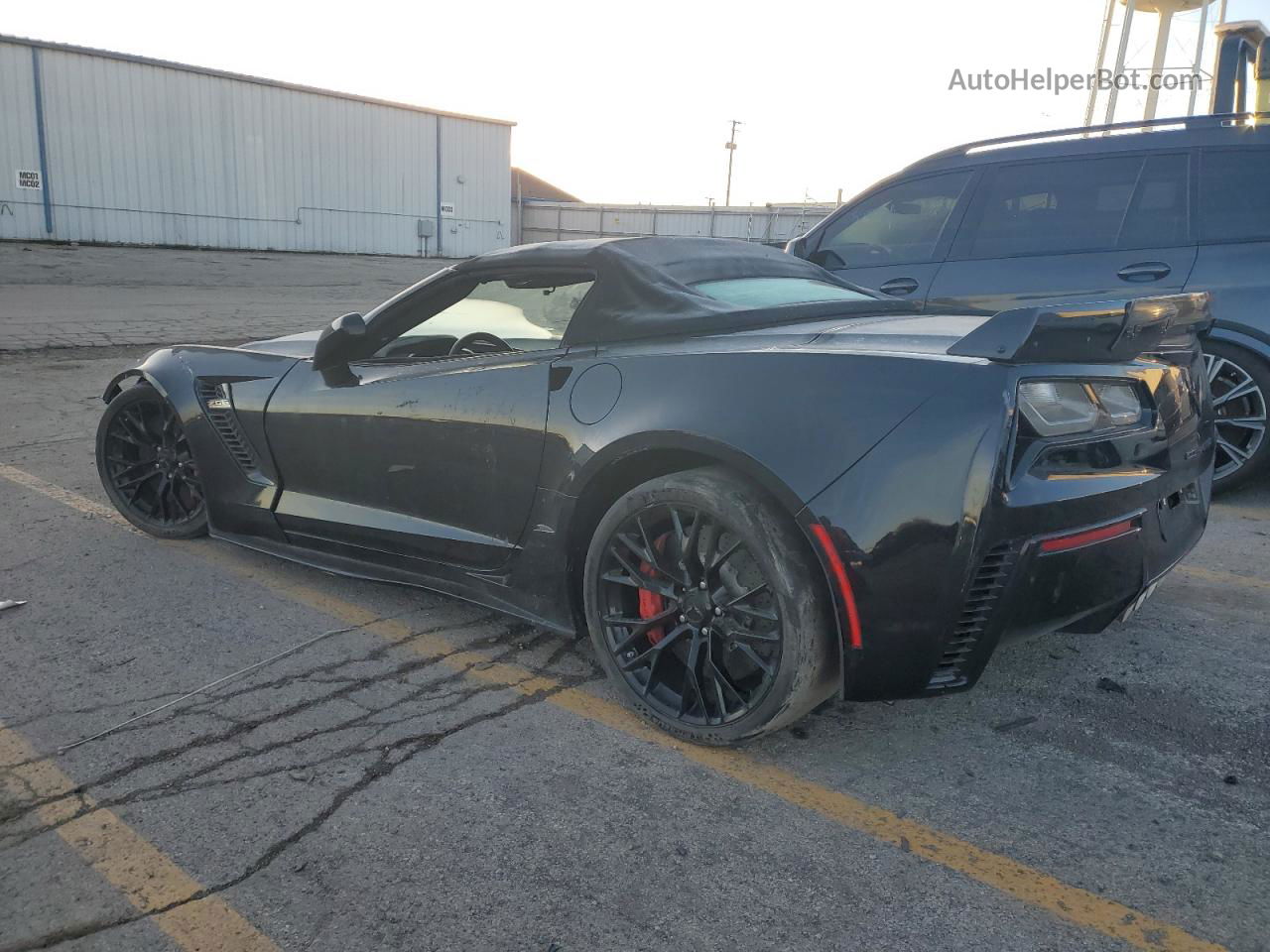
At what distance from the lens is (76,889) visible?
6.95ft

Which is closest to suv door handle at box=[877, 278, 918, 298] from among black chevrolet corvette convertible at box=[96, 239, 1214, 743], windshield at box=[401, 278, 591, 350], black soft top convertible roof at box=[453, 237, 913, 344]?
black chevrolet corvette convertible at box=[96, 239, 1214, 743]

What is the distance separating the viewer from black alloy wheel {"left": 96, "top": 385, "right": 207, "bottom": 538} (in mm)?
4500

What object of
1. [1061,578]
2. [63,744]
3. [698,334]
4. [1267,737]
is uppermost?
[698,334]

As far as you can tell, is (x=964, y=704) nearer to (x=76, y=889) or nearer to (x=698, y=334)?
(x=698, y=334)

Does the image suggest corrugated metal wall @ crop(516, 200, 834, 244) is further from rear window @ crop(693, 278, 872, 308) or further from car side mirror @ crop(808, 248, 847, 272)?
rear window @ crop(693, 278, 872, 308)

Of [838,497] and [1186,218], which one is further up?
[1186,218]

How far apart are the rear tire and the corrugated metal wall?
2239 centimetres

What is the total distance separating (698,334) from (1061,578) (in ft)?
4.07

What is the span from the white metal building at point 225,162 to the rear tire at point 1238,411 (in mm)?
29849

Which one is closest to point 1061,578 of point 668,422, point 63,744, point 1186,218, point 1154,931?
point 1154,931

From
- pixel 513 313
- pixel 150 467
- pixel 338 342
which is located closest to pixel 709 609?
pixel 513 313

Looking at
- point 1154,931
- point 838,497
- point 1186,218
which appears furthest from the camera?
point 1186,218

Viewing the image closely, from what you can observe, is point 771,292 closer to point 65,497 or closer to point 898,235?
point 898,235

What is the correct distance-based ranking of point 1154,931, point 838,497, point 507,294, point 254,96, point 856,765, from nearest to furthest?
point 1154,931, point 838,497, point 856,765, point 507,294, point 254,96
